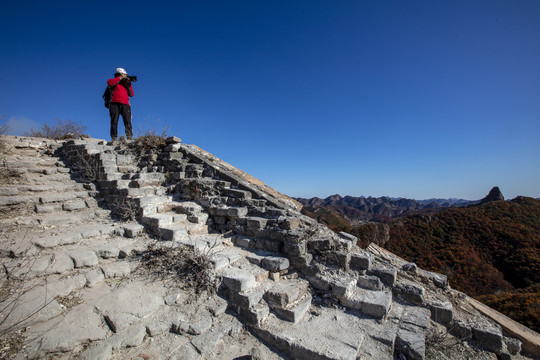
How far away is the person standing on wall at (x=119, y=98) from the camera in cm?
653

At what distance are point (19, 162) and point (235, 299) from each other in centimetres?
609

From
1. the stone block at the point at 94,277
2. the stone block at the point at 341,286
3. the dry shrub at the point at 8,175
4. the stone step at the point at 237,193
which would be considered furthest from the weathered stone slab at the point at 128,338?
the dry shrub at the point at 8,175

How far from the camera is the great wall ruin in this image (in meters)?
2.36

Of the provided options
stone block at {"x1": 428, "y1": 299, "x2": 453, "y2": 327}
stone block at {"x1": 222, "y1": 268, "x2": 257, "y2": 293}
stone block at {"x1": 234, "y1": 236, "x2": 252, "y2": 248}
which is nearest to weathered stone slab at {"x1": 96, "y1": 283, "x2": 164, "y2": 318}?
stone block at {"x1": 222, "y1": 268, "x2": 257, "y2": 293}

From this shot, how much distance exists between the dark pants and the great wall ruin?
2.19m

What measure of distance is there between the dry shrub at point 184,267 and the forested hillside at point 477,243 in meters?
6.80

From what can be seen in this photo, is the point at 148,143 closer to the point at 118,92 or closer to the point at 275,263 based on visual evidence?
the point at 118,92

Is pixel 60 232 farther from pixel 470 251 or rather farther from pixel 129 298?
pixel 470 251

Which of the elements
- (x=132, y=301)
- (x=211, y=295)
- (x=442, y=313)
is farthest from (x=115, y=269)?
(x=442, y=313)

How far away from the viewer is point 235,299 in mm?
3016

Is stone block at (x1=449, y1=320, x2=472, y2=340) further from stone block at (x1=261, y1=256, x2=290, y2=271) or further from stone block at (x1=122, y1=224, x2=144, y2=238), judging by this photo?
stone block at (x1=122, y1=224, x2=144, y2=238)

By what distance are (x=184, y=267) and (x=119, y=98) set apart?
5768 millimetres

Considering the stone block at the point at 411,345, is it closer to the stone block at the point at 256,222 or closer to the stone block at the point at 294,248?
the stone block at the point at 294,248

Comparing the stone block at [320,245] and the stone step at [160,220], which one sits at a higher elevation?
the stone step at [160,220]
